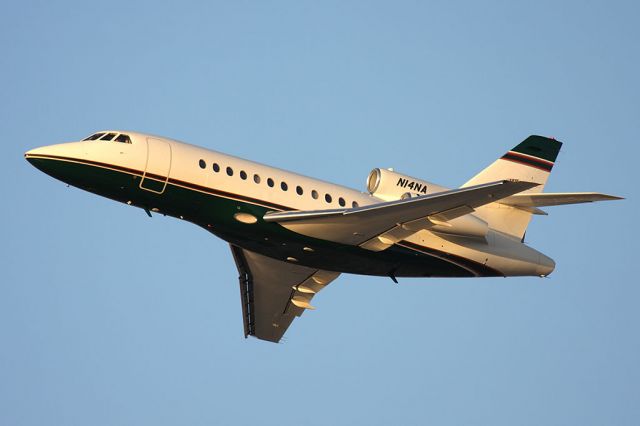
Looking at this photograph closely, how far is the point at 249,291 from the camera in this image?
29078mm

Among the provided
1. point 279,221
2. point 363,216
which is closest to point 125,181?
point 279,221

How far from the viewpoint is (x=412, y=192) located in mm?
25984

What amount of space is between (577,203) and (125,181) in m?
10.0

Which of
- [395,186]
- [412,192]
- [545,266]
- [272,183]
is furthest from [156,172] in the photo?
[545,266]

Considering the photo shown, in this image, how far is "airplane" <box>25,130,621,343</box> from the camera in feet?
77.2

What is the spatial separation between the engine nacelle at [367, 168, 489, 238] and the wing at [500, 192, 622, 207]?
1.09 m

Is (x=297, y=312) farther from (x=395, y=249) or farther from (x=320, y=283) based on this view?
(x=395, y=249)

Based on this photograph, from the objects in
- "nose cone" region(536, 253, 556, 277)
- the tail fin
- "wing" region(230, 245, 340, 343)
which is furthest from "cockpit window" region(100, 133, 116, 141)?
"nose cone" region(536, 253, 556, 277)

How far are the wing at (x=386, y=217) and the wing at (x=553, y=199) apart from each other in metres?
1.40

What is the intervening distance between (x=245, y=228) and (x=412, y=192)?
4.43 metres

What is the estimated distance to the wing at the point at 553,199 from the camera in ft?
73.4

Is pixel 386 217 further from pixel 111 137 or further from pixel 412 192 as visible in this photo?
pixel 111 137

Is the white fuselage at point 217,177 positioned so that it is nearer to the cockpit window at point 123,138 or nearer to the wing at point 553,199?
the cockpit window at point 123,138

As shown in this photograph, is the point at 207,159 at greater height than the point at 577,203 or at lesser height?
lesser
